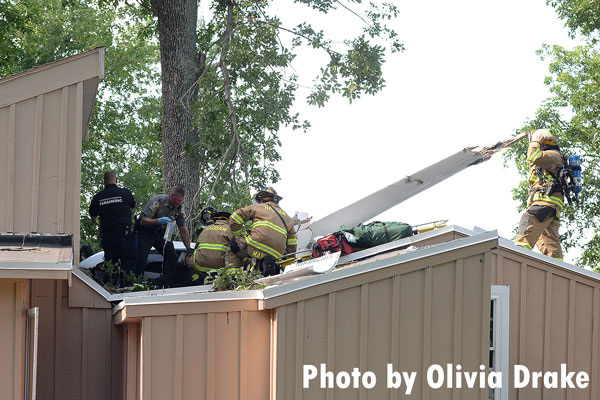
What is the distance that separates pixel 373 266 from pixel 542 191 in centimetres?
573

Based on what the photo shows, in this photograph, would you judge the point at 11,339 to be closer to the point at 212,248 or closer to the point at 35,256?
the point at 35,256

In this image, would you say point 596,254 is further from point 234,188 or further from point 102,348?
point 102,348

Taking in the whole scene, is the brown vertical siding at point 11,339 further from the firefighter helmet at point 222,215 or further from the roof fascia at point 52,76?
the firefighter helmet at point 222,215

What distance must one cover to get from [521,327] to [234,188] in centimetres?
837

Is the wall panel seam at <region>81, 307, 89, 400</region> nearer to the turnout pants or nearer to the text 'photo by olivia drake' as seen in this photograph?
the text 'photo by olivia drake'

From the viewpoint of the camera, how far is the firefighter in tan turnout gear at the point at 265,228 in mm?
11195

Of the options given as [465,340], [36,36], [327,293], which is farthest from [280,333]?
[36,36]

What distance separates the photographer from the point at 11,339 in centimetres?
781

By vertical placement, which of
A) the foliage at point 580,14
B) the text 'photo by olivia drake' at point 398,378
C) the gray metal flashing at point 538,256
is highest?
the foliage at point 580,14

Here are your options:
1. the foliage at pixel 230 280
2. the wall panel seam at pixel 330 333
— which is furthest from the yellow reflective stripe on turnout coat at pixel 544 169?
the wall panel seam at pixel 330 333

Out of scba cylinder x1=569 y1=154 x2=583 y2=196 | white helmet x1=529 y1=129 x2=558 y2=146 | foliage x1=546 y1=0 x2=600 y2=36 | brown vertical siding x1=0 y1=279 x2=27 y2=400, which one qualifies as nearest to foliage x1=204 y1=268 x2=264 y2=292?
brown vertical siding x1=0 y1=279 x2=27 y2=400

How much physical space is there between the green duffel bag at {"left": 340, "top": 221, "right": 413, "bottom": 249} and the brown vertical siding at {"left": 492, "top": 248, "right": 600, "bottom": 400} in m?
1.24

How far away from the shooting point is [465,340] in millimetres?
8734

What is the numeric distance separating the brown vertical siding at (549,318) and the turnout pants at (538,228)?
5.24 ft
